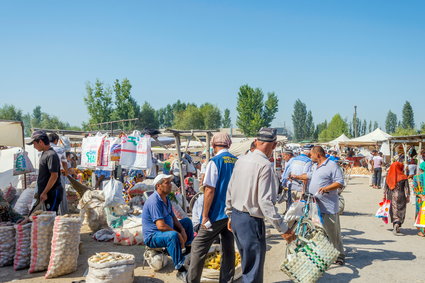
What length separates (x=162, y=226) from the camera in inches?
194

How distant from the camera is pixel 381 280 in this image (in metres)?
4.77

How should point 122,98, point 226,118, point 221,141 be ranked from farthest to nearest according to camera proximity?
point 226,118
point 122,98
point 221,141

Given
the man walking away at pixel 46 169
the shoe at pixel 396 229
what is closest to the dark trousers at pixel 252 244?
the man walking away at pixel 46 169

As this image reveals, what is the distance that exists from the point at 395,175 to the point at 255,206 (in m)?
5.79

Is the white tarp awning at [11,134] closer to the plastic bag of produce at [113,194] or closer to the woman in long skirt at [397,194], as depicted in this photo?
the plastic bag of produce at [113,194]

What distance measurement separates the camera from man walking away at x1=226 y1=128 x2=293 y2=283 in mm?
3281

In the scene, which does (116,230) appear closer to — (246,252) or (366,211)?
(246,252)

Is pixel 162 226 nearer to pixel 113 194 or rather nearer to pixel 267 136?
pixel 267 136

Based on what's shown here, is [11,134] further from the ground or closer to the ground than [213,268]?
further from the ground

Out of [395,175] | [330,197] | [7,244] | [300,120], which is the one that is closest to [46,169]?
[7,244]

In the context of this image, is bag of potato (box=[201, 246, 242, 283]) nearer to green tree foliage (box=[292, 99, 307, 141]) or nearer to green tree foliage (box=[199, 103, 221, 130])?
green tree foliage (box=[199, 103, 221, 130])

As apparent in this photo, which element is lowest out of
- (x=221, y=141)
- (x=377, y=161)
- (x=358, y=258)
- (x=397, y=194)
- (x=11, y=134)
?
(x=358, y=258)

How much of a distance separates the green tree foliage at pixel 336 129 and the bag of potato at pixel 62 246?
8725cm

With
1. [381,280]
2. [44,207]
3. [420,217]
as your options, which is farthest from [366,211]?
[44,207]
